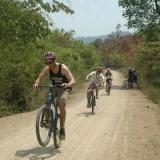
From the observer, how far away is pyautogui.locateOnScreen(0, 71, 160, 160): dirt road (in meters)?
5.81

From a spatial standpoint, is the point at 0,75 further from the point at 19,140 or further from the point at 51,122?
the point at 51,122

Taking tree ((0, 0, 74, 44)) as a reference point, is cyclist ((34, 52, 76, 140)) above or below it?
below

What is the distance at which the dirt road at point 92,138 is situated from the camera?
229 inches

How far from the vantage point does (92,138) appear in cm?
718

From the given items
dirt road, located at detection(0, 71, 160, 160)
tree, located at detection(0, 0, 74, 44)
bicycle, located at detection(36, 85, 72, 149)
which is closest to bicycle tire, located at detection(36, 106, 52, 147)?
bicycle, located at detection(36, 85, 72, 149)

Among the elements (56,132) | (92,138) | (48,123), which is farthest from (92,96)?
(48,123)

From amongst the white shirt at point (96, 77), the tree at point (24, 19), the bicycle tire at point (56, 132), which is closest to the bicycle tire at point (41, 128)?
the bicycle tire at point (56, 132)

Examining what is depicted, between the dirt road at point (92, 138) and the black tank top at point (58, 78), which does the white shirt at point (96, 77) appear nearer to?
the dirt road at point (92, 138)

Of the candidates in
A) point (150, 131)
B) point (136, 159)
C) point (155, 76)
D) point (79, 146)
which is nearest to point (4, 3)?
point (79, 146)

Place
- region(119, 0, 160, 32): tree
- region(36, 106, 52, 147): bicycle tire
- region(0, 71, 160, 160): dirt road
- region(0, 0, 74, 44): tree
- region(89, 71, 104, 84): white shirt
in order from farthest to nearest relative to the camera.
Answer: region(119, 0, 160, 32): tree → region(89, 71, 104, 84): white shirt → region(0, 0, 74, 44): tree → region(0, 71, 160, 160): dirt road → region(36, 106, 52, 147): bicycle tire

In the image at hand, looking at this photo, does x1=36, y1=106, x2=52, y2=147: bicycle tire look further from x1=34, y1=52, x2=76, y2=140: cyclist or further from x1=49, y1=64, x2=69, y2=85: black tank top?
x1=49, y1=64, x2=69, y2=85: black tank top

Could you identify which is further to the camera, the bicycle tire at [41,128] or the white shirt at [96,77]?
the white shirt at [96,77]

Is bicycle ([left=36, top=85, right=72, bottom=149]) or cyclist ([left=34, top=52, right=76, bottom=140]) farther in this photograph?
cyclist ([left=34, top=52, right=76, bottom=140])

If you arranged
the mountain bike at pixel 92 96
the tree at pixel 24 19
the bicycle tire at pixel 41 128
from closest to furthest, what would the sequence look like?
the bicycle tire at pixel 41 128 → the tree at pixel 24 19 → the mountain bike at pixel 92 96
